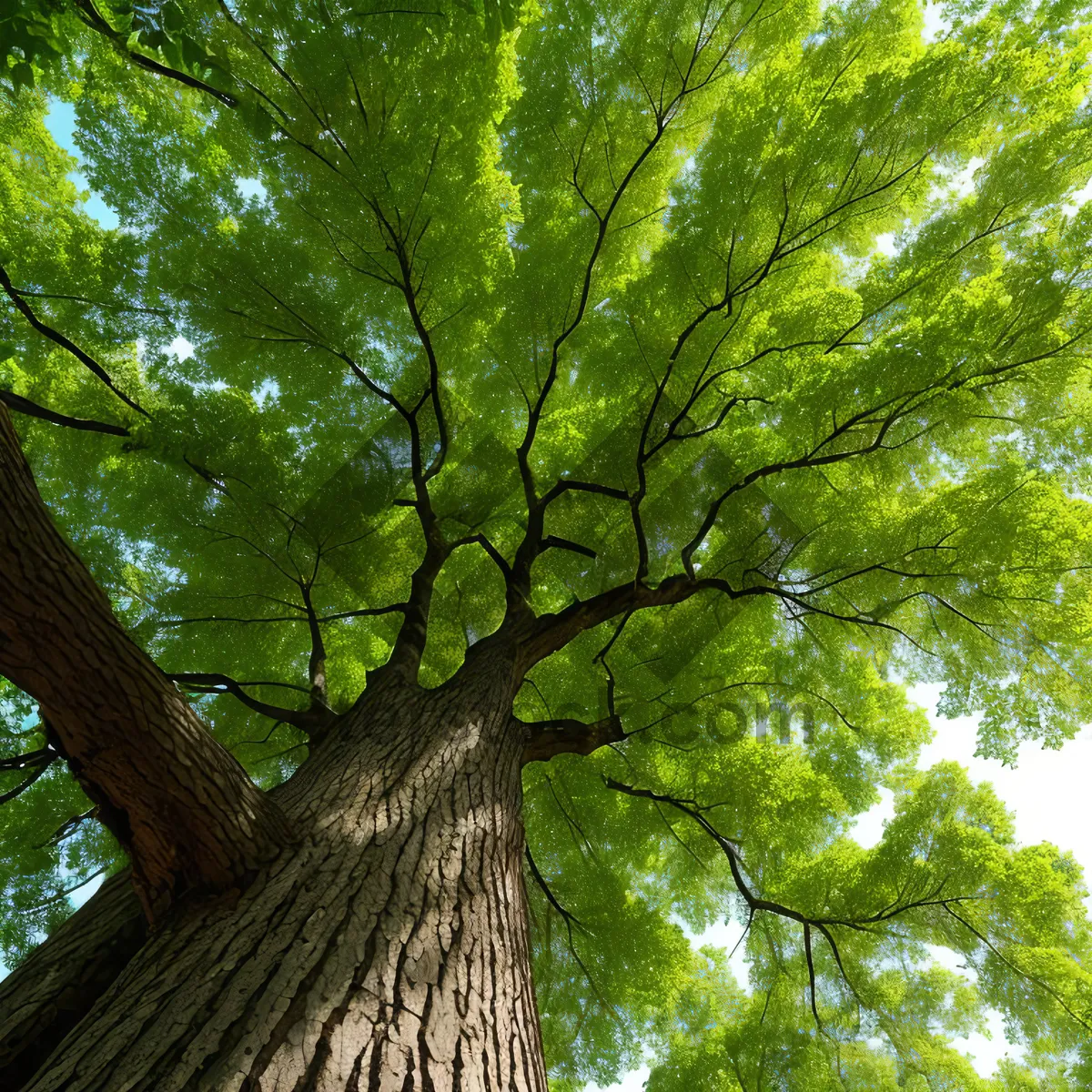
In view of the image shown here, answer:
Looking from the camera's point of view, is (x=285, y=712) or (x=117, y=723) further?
(x=285, y=712)

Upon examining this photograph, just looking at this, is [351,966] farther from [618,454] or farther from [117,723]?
[618,454]

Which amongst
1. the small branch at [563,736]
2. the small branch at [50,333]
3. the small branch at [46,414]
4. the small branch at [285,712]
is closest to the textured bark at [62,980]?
the small branch at [285,712]

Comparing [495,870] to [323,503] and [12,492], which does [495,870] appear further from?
[323,503]

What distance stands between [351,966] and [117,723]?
945mm

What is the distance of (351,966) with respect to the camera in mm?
1728

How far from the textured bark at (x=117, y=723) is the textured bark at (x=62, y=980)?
0.32 meters

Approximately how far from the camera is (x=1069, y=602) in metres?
4.24

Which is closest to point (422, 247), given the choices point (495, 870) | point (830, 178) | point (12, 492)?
point (830, 178)

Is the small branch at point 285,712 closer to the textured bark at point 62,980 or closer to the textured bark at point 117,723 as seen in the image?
the textured bark at point 62,980

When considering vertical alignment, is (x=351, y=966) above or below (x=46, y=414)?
below

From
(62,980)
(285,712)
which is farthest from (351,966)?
(285,712)

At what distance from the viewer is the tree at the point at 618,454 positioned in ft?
13.3

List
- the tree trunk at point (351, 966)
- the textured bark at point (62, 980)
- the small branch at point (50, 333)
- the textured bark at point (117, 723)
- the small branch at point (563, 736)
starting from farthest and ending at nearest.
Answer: the small branch at point (563, 736)
the small branch at point (50, 333)
the textured bark at point (62, 980)
the textured bark at point (117, 723)
the tree trunk at point (351, 966)

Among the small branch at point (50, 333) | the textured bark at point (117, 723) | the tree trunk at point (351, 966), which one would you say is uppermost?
the small branch at point (50, 333)
